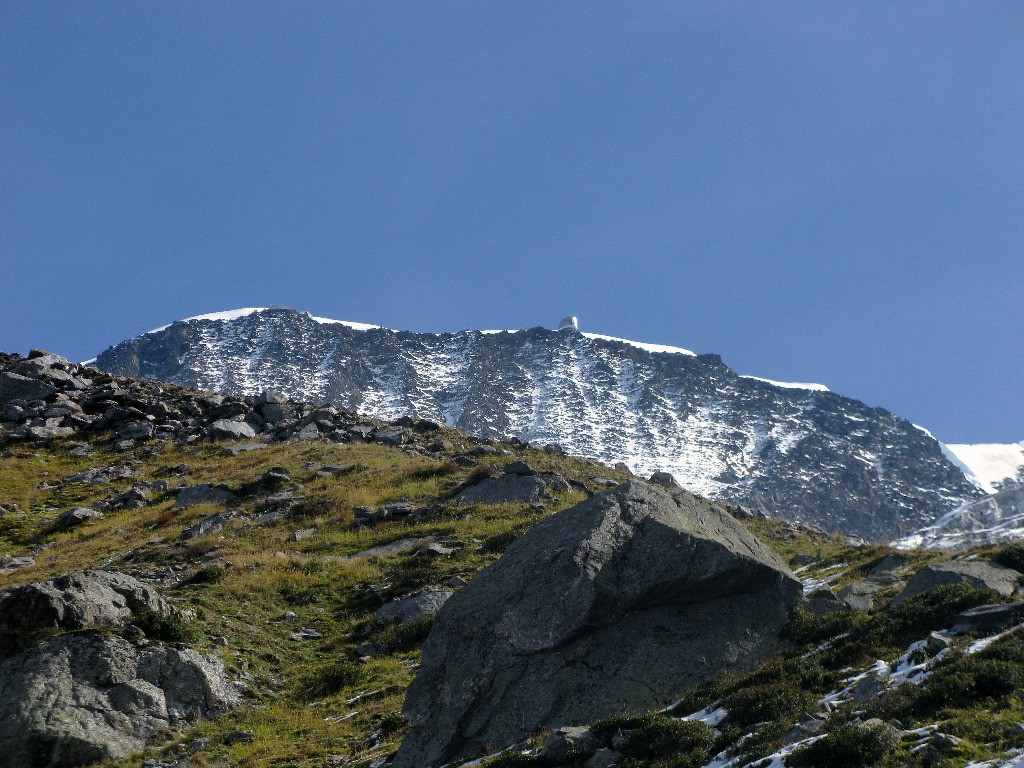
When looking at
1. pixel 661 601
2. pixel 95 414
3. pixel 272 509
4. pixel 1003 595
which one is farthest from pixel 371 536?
pixel 95 414

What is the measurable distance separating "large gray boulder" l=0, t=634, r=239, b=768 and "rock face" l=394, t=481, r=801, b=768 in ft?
19.4

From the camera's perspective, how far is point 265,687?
819 inches

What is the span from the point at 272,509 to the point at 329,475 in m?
5.23

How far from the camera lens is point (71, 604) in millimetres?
19734

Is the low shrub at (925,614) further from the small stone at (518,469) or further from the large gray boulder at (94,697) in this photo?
the small stone at (518,469)

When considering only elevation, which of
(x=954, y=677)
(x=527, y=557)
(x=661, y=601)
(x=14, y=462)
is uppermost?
(x=14, y=462)

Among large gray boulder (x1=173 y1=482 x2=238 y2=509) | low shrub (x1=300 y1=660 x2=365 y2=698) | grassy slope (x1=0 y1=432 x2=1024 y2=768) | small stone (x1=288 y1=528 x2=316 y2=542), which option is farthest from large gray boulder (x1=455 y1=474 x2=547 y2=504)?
low shrub (x1=300 y1=660 x2=365 y2=698)

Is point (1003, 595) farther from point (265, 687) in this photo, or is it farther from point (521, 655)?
point (265, 687)

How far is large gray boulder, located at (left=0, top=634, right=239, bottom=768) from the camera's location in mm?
16531

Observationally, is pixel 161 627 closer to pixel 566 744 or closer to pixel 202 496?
pixel 566 744

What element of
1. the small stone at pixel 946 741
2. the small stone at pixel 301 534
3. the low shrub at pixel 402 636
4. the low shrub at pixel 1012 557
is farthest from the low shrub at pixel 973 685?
the small stone at pixel 301 534

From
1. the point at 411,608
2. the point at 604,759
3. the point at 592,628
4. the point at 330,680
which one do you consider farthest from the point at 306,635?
the point at 604,759

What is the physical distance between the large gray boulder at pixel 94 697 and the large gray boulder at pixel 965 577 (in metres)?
16.3

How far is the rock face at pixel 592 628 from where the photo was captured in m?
15.9
